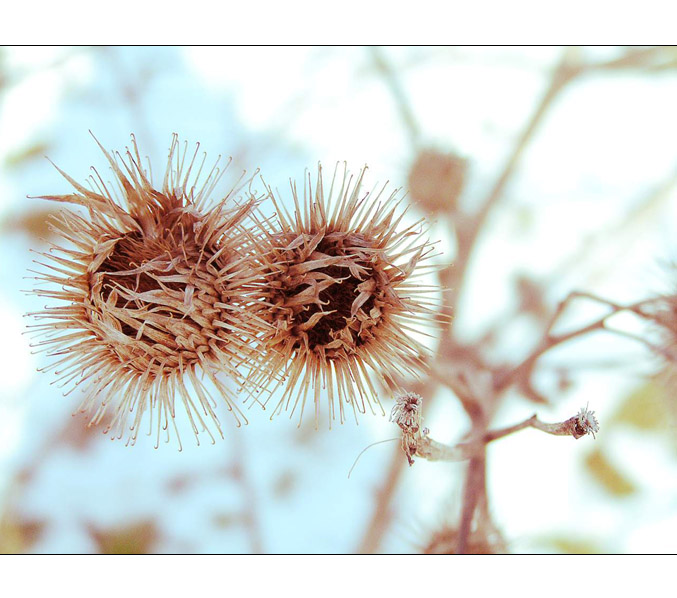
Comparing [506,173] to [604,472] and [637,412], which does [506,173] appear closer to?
[637,412]

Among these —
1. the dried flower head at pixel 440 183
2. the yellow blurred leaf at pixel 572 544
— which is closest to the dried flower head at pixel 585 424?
the dried flower head at pixel 440 183

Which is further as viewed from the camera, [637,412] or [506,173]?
[637,412]

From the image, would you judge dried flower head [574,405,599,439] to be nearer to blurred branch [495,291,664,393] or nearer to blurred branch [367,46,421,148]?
blurred branch [495,291,664,393]

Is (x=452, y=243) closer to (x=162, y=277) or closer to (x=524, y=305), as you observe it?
(x=524, y=305)

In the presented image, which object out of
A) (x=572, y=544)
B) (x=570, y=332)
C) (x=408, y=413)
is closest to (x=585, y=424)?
(x=408, y=413)

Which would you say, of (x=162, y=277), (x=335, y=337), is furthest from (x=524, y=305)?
(x=162, y=277)

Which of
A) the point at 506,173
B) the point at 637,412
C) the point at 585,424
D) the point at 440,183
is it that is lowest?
the point at 637,412
